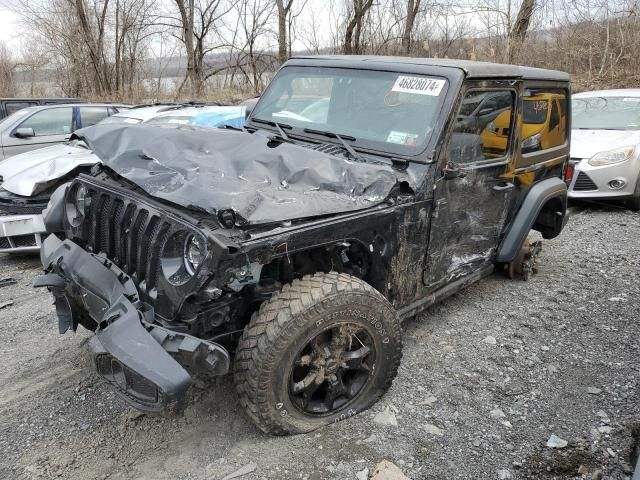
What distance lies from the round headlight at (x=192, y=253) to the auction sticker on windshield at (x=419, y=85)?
1759 millimetres

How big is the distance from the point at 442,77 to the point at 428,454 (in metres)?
2.24

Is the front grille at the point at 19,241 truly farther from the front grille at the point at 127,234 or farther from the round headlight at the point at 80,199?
the front grille at the point at 127,234

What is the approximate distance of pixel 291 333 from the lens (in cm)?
243

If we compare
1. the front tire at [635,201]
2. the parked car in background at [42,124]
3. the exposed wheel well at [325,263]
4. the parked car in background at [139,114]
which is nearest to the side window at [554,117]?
the exposed wheel well at [325,263]

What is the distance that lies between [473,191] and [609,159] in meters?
4.58

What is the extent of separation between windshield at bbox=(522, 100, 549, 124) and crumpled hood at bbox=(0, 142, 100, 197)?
3996 mm

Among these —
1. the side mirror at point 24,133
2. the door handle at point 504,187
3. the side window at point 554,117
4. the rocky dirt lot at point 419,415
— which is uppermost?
the side window at point 554,117

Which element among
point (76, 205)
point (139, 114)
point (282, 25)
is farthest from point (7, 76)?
point (76, 205)

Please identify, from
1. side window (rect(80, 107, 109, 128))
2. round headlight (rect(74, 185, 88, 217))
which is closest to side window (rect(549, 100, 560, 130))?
round headlight (rect(74, 185, 88, 217))

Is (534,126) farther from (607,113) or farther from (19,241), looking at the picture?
(19,241)

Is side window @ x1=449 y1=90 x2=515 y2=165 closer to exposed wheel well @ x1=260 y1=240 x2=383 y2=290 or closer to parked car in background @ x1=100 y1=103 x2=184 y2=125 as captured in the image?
exposed wheel well @ x1=260 y1=240 x2=383 y2=290

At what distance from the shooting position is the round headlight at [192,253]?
2.35m

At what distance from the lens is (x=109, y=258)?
2.91m

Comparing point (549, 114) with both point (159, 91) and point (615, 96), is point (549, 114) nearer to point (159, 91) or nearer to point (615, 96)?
point (615, 96)
